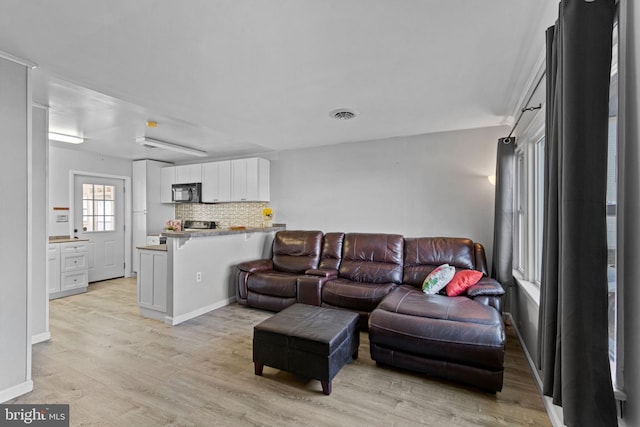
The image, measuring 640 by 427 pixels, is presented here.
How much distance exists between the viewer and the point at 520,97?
281cm

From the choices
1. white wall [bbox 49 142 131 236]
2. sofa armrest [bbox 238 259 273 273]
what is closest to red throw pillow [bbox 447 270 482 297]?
sofa armrest [bbox 238 259 273 273]

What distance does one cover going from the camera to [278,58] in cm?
212

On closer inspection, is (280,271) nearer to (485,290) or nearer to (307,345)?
(307,345)

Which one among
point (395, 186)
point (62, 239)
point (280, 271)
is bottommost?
point (280, 271)

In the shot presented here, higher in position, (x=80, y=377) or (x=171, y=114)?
(x=171, y=114)

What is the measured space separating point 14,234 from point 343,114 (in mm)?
3009

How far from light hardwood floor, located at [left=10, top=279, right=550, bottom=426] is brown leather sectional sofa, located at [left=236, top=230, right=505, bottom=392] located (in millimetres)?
215

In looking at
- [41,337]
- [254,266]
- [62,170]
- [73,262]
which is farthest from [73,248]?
[254,266]

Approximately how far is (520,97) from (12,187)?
425cm

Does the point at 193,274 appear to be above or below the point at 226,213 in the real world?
below

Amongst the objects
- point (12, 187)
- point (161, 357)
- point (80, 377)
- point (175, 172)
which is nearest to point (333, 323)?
point (161, 357)

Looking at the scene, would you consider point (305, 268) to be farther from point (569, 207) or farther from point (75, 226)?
point (75, 226)

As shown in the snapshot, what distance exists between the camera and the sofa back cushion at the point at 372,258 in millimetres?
3760

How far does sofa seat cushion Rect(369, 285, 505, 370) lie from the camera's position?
2.12 meters
